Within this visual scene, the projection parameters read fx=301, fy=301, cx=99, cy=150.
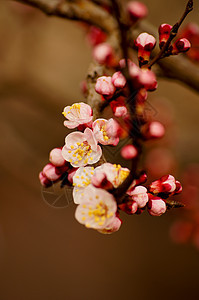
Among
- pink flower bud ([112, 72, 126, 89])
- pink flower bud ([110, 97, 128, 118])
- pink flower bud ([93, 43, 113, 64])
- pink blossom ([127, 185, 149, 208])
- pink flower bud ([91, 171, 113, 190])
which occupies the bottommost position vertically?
pink blossom ([127, 185, 149, 208])

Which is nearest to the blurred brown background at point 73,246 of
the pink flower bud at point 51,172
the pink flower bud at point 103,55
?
the pink flower bud at point 103,55

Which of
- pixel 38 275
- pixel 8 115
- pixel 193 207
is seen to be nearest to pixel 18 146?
pixel 8 115

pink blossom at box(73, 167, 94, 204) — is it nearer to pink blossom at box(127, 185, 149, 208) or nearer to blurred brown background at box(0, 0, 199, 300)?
pink blossom at box(127, 185, 149, 208)

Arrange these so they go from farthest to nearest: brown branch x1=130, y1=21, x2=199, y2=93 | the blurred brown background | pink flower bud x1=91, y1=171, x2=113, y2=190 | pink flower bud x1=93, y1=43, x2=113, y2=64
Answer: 1. the blurred brown background
2. brown branch x1=130, y1=21, x2=199, y2=93
3. pink flower bud x1=93, y1=43, x2=113, y2=64
4. pink flower bud x1=91, y1=171, x2=113, y2=190

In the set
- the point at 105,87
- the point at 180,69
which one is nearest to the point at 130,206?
the point at 105,87

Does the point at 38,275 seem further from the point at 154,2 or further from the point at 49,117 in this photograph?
the point at 154,2

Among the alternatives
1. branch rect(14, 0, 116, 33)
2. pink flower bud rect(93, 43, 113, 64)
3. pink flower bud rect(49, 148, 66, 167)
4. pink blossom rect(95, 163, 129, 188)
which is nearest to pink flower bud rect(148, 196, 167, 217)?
pink blossom rect(95, 163, 129, 188)

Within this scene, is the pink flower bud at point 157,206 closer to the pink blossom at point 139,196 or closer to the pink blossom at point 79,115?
the pink blossom at point 139,196
